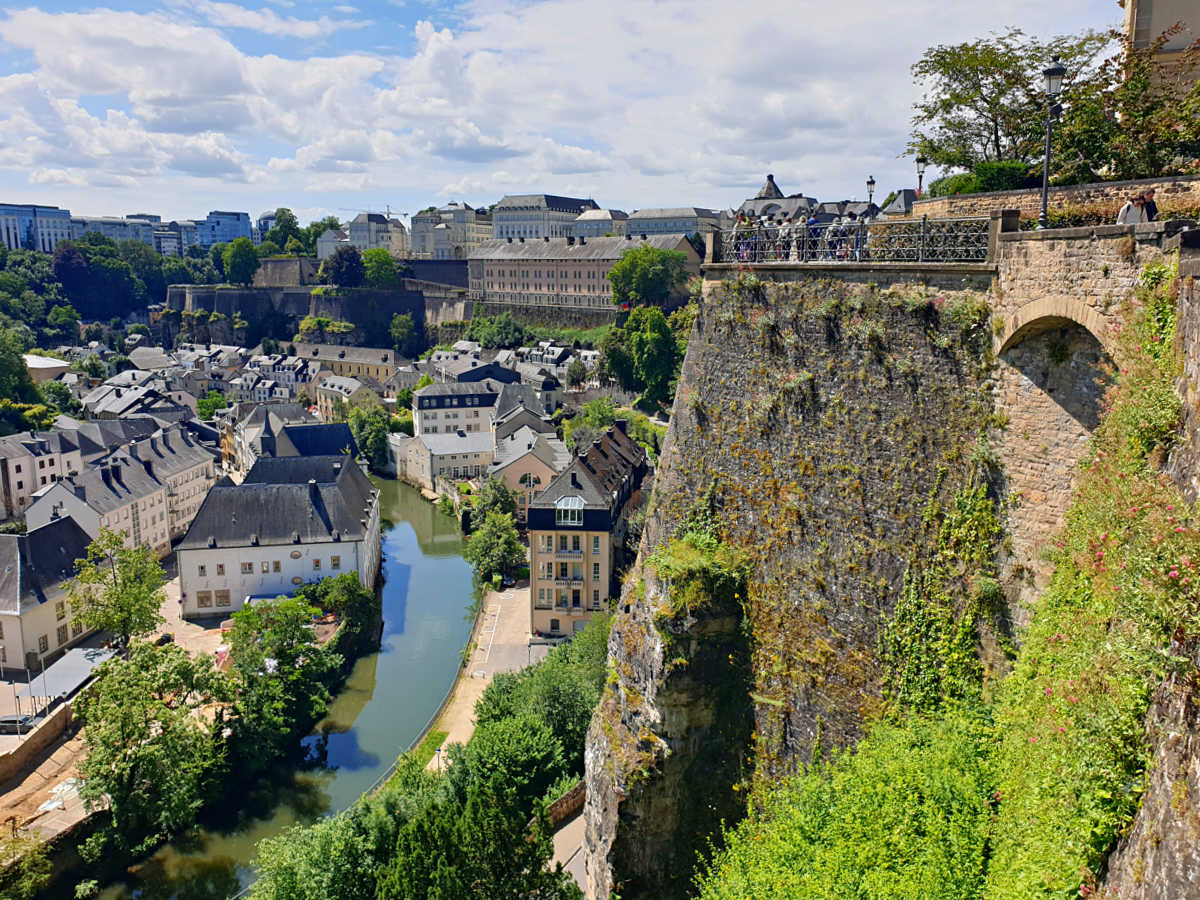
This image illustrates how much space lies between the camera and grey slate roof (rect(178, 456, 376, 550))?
114 feet

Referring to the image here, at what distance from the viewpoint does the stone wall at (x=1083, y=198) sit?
9.70 meters

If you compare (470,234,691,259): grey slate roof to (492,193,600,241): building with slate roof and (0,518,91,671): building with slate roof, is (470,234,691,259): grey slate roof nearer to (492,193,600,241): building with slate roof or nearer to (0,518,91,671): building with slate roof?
(492,193,600,241): building with slate roof

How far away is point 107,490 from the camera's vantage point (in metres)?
39.1

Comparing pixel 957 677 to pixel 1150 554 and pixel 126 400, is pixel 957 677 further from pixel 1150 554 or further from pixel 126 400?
pixel 126 400

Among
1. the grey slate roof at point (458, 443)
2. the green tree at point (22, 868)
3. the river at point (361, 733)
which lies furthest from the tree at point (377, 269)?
the green tree at point (22, 868)

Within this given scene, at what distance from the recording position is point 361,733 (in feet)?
87.0

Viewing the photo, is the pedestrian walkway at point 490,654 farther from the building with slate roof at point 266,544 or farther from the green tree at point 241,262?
the green tree at point 241,262

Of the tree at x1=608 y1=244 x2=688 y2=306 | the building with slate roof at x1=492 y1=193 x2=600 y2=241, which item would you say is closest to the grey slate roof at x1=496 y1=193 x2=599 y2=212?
the building with slate roof at x1=492 y1=193 x2=600 y2=241

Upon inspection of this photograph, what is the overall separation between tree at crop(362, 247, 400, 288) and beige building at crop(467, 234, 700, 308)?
10438 mm

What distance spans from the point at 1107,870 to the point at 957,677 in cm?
367

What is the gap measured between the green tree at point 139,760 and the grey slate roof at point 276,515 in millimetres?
12881

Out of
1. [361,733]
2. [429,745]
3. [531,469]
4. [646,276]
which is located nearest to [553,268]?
[646,276]

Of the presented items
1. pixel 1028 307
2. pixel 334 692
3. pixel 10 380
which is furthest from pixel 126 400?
pixel 1028 307

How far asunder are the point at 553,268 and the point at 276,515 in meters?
56.4
